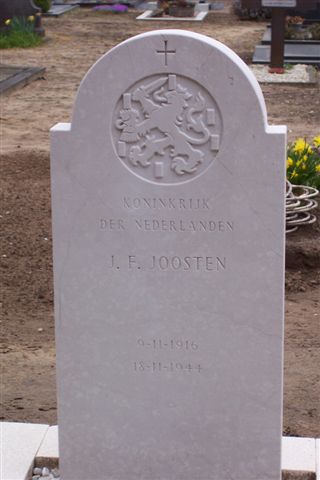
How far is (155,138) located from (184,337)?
77 cm

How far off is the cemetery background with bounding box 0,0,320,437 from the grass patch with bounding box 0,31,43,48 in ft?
12.2

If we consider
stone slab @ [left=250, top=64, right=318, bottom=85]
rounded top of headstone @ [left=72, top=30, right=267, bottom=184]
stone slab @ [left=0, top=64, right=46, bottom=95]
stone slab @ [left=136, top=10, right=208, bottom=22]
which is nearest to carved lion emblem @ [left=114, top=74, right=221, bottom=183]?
rounded top of headstone @ [left=72, top=30, right=267, bottom=184]

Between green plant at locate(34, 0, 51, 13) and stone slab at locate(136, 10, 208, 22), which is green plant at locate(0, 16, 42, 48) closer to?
green plant at locate(34, 0, 51, 13)

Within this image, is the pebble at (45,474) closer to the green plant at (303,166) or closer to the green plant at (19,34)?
the green plant at (303,166)

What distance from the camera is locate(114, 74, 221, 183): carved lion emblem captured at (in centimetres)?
371

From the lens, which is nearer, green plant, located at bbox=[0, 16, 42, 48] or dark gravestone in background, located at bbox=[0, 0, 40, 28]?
green plant, located at bbox=[0, 16, 42, 48]

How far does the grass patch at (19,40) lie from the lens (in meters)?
18.8

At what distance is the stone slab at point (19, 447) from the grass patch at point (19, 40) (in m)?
14.9

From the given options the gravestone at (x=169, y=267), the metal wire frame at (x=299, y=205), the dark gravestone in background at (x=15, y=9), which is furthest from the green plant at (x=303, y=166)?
the dark gravestone in background at (x=15, y=9)

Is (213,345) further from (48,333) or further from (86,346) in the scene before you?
(48,333)

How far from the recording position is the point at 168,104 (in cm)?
373

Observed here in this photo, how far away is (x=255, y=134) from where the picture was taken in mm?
3689

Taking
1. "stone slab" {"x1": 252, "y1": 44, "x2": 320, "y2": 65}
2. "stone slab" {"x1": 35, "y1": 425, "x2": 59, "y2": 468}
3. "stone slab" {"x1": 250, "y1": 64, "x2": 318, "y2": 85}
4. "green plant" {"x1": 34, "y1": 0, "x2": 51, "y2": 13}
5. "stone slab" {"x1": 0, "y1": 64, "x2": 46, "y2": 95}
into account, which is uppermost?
"stone slab" {"x1": 35, "y1": 425, "x2": 59, "y2": 468}

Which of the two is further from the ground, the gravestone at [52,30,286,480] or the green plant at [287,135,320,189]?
the gravestone at [52,30,286,480]
